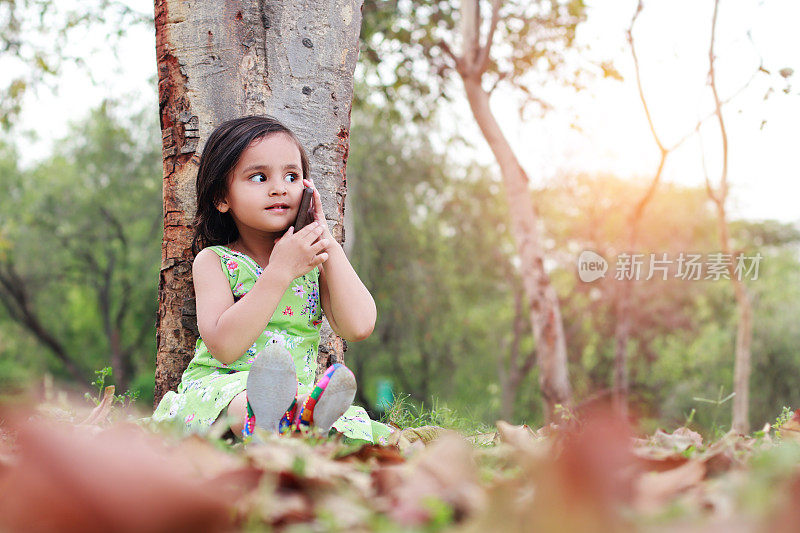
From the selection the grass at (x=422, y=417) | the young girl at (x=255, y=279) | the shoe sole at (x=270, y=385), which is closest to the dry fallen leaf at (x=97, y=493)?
the shoe sole at (x=270, y=385)

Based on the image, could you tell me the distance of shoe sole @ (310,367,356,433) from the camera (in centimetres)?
175

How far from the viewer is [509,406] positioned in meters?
15.6

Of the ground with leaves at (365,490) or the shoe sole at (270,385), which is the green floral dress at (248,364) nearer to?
the shoe sole at (270,385)

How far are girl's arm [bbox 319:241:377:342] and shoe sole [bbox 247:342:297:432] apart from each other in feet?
2.11

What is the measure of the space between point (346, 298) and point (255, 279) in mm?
326

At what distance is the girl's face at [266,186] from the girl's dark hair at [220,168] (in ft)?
0.10

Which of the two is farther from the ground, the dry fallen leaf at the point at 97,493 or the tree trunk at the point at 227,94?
A: the tree trunk at the point at 227,94

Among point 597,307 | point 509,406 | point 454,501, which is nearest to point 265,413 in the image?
point 454,501

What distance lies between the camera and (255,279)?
2.43 meters

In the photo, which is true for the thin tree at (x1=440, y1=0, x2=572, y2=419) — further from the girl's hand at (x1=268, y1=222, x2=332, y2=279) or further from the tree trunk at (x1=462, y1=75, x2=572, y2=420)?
the girl's hand at (x1=268, y1=222, x2=332, y2=279)

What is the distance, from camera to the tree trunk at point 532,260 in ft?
25.9

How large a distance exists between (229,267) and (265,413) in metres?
0.81

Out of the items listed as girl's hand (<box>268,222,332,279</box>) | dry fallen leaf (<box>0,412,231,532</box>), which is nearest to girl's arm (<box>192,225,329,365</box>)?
girl's hand (<box>268,222,332,279</box>)

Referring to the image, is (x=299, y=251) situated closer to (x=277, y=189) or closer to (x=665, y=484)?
(x=277, y=189)
